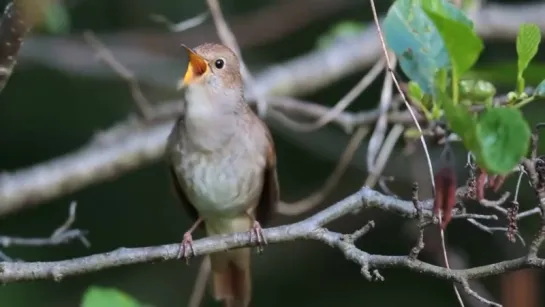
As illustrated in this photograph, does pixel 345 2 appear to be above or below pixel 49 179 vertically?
above

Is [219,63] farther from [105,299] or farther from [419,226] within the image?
[419,226]

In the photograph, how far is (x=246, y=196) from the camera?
2.98 metres

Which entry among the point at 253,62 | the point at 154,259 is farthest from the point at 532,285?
the point at 154,259

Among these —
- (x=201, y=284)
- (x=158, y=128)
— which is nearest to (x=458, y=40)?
(x=201, y=284)

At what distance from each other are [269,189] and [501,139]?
5.32ft

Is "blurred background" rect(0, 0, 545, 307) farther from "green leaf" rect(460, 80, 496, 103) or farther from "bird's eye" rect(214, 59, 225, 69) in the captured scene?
"green leaf" rect(460, 80, 496, 103)

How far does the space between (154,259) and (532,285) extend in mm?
2108

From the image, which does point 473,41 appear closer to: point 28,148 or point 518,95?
point 518,95

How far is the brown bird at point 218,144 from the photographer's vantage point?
9.20ft

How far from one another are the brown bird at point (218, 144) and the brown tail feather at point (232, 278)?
372 millimetres

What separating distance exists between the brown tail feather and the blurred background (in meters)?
0.96

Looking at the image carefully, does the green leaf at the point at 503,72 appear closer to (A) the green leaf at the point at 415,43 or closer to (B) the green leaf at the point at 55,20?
(A) the green leaf at the point at 415,43

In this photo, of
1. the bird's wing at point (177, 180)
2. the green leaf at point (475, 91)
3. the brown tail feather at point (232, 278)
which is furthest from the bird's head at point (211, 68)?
the green leaf at point (475, 91)

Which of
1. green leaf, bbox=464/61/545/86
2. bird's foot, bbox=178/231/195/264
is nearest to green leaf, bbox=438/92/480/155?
green leaf, bbox=464/61/545/86
